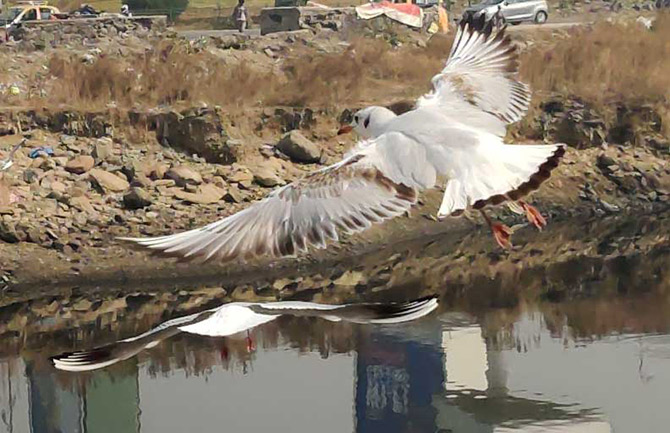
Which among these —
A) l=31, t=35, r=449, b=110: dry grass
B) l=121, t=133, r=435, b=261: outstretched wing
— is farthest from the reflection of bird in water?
l=31, t=35, r=449, b=110: dry grass

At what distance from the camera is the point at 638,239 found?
15492 millimetres

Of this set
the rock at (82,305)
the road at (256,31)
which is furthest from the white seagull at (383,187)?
the road at (256,31)

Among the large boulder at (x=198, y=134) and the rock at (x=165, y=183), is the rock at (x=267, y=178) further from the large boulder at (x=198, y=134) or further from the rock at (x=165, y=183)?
the rock at (x=165, y=183)

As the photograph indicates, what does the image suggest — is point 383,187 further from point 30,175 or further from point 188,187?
point 30,175

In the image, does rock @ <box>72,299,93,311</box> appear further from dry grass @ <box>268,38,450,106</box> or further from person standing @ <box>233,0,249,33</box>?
person standing @ <box>233,0,249,33</box>

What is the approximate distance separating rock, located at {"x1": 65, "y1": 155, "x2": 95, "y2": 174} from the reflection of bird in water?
26.3ft

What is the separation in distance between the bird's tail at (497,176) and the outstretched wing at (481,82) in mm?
897

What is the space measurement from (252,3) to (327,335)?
2197 cm

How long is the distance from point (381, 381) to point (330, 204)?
3.73 meters

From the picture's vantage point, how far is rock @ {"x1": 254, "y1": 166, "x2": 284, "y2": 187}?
50.1 feet

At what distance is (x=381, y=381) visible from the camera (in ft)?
36.0

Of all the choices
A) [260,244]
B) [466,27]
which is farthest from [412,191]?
[466,27]

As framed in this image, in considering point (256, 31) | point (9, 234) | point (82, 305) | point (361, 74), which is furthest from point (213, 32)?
point (82, 305)

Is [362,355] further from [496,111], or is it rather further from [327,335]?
[496,111]
